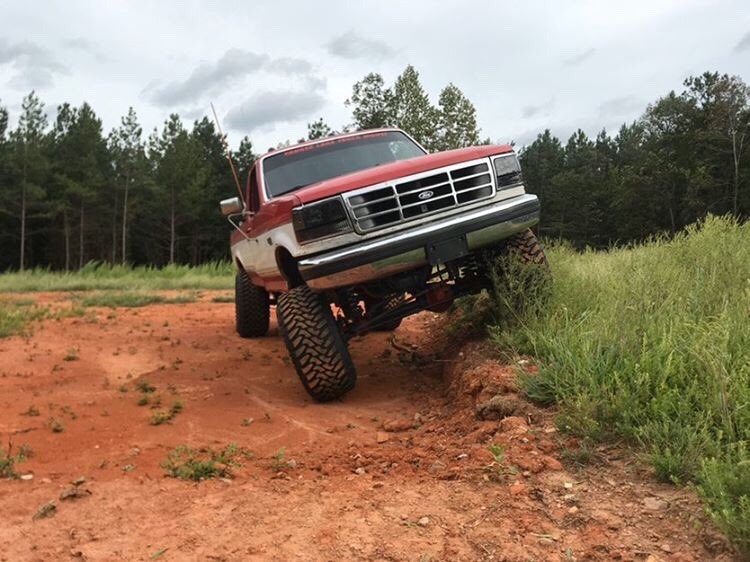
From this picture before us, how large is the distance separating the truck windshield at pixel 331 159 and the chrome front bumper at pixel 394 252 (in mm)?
1593

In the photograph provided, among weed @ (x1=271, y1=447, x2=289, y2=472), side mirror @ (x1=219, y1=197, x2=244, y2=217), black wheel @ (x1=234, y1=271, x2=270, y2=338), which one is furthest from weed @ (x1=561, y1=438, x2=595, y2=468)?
black wheel @ (x1=234, y1=271, x2=270, y2=338)

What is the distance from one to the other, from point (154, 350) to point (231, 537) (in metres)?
4.67

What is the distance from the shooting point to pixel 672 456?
8.50 feet

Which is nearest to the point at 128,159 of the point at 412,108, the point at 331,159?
the point at 412,108

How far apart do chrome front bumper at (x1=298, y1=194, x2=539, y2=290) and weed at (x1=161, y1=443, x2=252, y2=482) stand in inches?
49.0

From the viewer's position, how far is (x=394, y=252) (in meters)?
4.21

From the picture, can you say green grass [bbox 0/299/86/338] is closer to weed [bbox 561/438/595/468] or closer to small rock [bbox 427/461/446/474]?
small rock [bbox 427/461/446/474]

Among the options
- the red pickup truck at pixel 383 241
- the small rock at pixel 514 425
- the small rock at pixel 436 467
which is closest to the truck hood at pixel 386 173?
the red pickup truck at pixel 383 241

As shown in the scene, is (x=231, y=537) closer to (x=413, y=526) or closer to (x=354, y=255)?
(x=413, y=526)

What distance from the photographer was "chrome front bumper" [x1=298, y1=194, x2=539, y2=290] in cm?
419

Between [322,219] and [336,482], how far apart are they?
184 centimetres

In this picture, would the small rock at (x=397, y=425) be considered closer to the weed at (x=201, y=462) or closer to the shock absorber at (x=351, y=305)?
the weed at (x=201, y=462)

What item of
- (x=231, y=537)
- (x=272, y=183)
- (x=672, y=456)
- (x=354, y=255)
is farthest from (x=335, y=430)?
(x=272, y=183)

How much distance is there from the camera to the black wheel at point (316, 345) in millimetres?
4477
